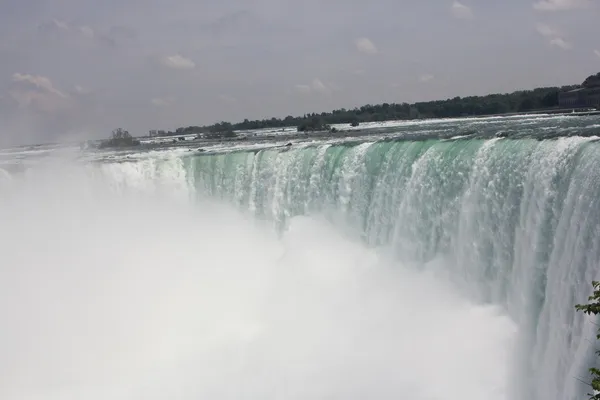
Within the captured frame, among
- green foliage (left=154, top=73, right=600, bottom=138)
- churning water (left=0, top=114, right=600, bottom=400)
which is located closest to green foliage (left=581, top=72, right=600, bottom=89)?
green foliage (left=154, top=73, right=600, bottom=138)

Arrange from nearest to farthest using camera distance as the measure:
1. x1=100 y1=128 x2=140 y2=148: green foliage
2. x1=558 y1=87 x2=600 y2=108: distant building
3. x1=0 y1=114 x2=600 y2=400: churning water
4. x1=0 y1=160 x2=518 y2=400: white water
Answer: x1=0 y1=114 x2=600 y2=400: churning water < x1=0 y1=160 x2=518 y2=400: white water < x1=558 y1=87 x2=600 y2=108: distant building < x1=100 y1=128 x2=140 y2=148: green foliage

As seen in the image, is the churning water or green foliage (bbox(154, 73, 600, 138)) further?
green foliage (bbox(154, 73, 600, 138))

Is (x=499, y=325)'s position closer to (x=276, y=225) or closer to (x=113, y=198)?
(x=276, y=225)

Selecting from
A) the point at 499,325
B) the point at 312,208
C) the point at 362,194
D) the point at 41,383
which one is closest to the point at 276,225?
the point at 312,208

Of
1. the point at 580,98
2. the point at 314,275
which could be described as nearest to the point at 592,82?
the point at 580,98

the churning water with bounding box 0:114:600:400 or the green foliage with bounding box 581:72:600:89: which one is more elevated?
the green foliage with bounding box 581:72:600:89

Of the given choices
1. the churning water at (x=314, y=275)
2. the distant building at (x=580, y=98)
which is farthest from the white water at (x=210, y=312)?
the distant building at (x=580, y=98)

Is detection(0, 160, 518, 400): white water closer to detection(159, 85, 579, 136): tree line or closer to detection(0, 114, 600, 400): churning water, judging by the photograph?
detection(0, 114, 600, 400): churning water

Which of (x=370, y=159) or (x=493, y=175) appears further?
(x=370, y=159)

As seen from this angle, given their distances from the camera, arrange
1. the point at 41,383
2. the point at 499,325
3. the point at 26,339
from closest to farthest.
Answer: the point at 499,325
the point at 41,383
the point at 26,339
